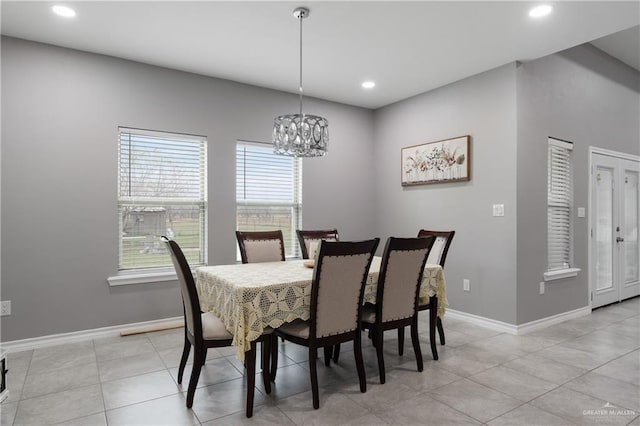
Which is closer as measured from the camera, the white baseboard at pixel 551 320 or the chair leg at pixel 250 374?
the chair leg at pixel 250 374

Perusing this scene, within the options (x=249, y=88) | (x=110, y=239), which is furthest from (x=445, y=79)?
(x=110, y=239)

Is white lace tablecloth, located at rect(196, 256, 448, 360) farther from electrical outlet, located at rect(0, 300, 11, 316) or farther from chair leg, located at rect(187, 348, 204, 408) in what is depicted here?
electrical outlet, located at rect(0, 300, 11, 316)

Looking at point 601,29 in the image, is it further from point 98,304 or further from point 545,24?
point 98,304

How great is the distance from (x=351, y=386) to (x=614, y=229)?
14.7 feet

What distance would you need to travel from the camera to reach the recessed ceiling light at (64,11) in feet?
9.27

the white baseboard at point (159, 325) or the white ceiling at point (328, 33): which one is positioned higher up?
the white ceiling at point (328, 33)

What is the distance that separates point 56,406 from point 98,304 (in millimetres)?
1439

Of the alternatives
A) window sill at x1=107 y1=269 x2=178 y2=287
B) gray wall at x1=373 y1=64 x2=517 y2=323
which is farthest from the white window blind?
window sill at x1=107 y1=269 x2=178 y2=287

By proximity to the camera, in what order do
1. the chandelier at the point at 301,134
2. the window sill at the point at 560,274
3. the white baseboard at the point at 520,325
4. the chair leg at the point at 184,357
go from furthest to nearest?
1. the window sill at the point at 560,274
2. the white baseboard at the point at 520,325
3. the chandelier at the point at 301,134
4. the chair leg at the point at 184,357

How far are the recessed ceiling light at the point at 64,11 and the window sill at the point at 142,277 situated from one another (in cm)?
228

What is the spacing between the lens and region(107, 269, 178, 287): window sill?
3682 mm

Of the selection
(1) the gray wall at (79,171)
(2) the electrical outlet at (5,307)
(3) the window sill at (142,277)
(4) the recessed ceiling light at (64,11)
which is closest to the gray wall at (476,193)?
(1) the gray wall at (79,171)

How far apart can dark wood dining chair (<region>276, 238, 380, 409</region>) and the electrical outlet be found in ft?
8.19

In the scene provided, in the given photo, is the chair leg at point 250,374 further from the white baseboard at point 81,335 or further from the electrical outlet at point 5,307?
the electrical outlet at point 5,307
